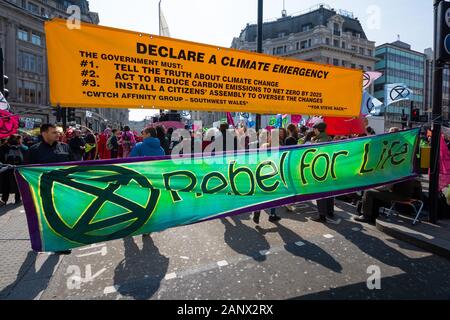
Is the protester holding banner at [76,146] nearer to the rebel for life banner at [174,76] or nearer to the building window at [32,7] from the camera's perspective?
the rebel for life banner at [174,76]

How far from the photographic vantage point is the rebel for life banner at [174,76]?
3376 millimetres

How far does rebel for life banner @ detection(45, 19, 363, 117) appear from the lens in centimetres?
338

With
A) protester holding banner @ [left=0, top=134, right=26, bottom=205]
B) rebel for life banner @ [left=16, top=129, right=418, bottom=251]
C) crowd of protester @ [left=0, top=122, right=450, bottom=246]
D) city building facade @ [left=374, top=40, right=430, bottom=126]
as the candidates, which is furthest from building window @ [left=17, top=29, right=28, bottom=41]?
city building facade @ [left=374, top=40, right=430, bottom=126]

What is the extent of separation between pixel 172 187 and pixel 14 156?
6.20 m

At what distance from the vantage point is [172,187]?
3.75 metres

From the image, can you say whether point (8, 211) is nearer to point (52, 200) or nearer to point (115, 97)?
point (52, 200)

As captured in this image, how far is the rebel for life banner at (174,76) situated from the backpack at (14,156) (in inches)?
222

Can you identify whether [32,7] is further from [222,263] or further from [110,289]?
[222,263]

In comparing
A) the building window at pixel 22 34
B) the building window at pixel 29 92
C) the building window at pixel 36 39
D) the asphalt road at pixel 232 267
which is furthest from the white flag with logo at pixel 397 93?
the building window at pixel 36 39

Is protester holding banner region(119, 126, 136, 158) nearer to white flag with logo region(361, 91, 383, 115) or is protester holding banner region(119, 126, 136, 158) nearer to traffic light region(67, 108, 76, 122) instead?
traffic light region(67, 108, 76, 122)

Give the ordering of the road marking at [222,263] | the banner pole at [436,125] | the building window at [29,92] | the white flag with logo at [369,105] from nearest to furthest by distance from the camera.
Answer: the road marking at [222,263]
the banner pole at [436,125]
the white flag with logo at [369,105]
the building window at [29,92]

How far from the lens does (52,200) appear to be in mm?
3277

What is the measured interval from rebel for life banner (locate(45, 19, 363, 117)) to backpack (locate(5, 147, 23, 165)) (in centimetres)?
563
